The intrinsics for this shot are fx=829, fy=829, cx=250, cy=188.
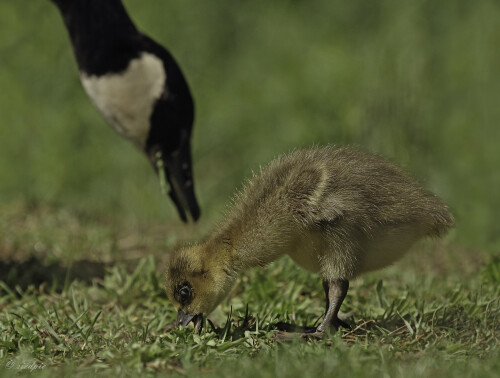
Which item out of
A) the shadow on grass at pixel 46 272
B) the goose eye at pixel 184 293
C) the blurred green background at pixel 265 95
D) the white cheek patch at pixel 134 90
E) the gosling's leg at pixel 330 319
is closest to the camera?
the gosling's leg at pixel 330 319

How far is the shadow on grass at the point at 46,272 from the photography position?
14.4ft

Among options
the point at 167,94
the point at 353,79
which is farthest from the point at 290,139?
the point at 167,94

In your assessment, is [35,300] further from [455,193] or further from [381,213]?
[455,193]

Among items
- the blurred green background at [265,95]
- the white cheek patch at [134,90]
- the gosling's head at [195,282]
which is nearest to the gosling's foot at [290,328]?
the gosling's head at [195,282]

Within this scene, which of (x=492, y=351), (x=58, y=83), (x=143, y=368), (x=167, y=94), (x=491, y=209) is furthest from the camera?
(x=58, y=83)

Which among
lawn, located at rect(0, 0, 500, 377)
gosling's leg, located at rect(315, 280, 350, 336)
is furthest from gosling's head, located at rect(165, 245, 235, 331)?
gosling's leg, located at rect(315, 280, 350, 336)

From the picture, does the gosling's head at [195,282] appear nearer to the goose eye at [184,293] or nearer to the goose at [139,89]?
the goose eye at [184,293]

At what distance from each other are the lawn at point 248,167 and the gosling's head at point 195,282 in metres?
0.11

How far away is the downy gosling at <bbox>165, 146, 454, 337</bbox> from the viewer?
326 centimetres

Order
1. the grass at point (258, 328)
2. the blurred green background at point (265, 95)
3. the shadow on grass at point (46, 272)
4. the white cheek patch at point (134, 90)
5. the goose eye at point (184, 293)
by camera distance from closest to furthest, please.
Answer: the grass at point (258, 328) < the goose eye at point (184, 293) < the shadow on grass at point (46, 272) < the white cheek patch at point (134, 90) < the blurred green background at point (265, 95)

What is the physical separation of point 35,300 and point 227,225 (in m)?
1.10

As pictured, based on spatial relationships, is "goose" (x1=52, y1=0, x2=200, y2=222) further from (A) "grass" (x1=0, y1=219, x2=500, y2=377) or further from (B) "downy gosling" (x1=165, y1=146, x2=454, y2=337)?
(B) "downy gosling" (x1=165, y1=146, x2=454, y2=337)

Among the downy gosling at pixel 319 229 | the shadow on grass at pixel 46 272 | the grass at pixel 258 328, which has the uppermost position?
the downy gosling at pixel 319 229

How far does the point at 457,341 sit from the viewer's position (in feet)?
10.4
